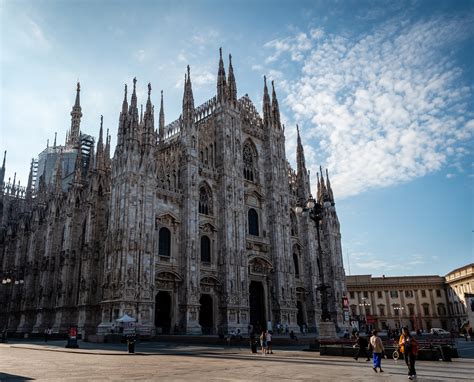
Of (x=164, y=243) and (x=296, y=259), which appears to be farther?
(x=296, y=259)

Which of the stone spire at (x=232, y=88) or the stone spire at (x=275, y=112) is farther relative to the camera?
the stone spire at (x=275, y=112)

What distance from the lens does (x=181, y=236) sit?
127ft

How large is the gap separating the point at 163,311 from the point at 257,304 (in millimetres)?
12645

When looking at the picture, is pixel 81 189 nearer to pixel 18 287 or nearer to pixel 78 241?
pixel 78 241

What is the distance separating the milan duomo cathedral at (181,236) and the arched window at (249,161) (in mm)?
157

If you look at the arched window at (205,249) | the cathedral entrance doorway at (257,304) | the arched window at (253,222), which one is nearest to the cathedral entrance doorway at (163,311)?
the arched window at (205,249)

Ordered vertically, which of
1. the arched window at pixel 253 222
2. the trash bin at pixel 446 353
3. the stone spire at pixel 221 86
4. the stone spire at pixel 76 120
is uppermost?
the stone spire at pixel 76 120

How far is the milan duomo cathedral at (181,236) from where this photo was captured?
3491 cm

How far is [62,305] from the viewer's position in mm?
41156

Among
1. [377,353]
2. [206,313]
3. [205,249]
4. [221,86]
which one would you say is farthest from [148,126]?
[377,353]

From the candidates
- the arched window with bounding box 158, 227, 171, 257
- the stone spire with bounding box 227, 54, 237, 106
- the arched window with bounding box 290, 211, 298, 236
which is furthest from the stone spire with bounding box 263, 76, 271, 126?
the arched window with bounding box 158, 227, 171, 257

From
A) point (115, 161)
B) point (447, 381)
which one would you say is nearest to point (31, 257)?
point (115, 161)

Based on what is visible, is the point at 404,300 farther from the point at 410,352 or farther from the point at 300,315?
the point at 410,352

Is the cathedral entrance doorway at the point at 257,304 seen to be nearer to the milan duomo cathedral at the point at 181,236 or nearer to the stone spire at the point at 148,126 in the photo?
the milan duomo cathedral at the point at 181,236
